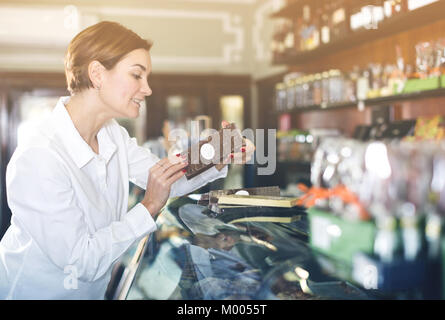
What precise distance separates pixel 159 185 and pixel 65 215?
9.5 inches

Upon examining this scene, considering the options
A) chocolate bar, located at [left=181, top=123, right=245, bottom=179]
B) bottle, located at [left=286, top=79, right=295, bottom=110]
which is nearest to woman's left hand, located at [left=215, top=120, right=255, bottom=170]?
chocolate bar, located at [left=181, top=123, right=245, bottom=179]

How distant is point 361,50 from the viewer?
126 inches

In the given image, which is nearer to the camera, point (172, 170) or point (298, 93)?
point (172, 170)

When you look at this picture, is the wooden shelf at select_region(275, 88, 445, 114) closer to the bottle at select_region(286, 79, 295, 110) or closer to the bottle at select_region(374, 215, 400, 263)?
the bottle at select_region(286, 79, 295, 110)

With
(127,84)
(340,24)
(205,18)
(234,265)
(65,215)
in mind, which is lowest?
(234,265)

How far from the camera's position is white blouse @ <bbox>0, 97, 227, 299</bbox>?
1.00m

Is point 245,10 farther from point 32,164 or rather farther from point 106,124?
point 32,164

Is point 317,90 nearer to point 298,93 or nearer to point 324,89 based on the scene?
point 324,89

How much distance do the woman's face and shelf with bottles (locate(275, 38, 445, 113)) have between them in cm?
151

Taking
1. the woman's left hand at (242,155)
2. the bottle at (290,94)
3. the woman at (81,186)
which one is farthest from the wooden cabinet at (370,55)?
the woman at (81,186)

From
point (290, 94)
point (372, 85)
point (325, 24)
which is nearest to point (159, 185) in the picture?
point (372, 85)

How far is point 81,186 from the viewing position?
43.9 inches
